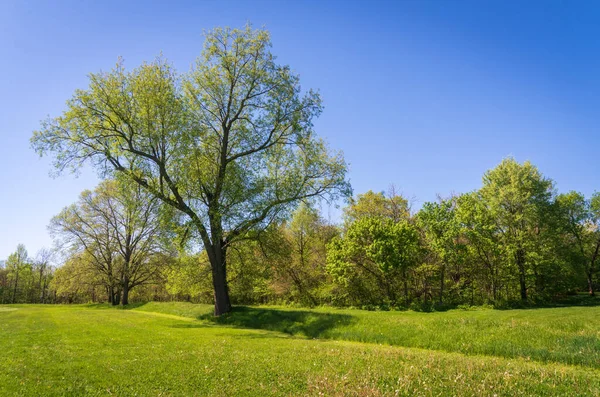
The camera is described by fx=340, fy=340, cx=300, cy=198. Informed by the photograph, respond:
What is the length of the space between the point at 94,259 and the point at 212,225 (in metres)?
40.1

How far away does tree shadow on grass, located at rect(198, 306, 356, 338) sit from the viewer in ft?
75.7

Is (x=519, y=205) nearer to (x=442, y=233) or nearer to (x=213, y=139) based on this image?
(x=442, y=233)

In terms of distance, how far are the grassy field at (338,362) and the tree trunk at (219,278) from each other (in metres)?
9.57

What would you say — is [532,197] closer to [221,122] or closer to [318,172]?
[318,172]

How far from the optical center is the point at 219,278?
30109 mm

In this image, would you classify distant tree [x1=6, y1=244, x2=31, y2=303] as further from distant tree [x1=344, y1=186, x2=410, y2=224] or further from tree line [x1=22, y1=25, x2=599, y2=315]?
distant tree [x1=344, y1=186, x2=410, y2=224]

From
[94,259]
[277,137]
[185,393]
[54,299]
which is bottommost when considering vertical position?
[54,299]

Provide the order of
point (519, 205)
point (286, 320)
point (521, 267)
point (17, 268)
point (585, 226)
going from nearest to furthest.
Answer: point (286, 320) < point (521, 267) < point (519, 205) < point (585, 226) < point (17, 268)

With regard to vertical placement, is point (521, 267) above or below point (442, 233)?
below

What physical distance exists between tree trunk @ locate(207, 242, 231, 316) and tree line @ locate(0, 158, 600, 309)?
2.13 m

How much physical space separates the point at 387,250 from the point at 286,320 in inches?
617

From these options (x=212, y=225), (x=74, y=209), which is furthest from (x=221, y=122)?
(x=74, y=209)

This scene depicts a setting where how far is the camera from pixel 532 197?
44688mm

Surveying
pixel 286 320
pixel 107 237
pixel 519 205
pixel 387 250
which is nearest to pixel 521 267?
pixel 519 205
